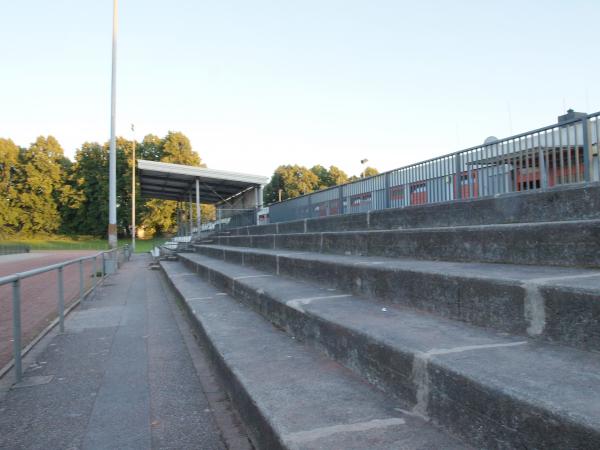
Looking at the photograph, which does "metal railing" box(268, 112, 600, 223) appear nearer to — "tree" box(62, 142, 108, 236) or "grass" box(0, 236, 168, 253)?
"grass" box(0, 236, 168, 253)

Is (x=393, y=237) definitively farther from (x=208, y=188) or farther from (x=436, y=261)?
(x=208, y=188)

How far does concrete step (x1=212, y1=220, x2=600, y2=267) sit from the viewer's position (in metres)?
2.47

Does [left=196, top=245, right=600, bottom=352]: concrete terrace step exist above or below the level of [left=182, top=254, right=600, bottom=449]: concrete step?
above

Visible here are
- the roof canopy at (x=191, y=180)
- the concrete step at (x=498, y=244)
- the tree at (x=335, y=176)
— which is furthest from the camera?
the tree at (x=335, y=176)

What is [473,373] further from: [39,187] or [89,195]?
[39,187]

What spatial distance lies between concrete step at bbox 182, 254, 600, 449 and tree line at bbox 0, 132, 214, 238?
57.8 metres

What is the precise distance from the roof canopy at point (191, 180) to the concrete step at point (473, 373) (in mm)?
17777

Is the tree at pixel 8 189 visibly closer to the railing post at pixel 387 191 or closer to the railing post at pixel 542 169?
the railing post at pixel 387 191

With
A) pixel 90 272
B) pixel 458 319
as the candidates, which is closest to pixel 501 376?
pixel 458 319

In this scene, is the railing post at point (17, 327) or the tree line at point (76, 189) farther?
the tree line at point (76, 189)

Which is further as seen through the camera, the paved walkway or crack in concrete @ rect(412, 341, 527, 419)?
the paved walkway

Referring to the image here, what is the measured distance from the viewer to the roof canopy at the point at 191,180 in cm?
1958

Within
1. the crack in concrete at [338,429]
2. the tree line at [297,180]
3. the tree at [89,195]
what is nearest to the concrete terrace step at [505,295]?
the crack in concrete at [338,429]

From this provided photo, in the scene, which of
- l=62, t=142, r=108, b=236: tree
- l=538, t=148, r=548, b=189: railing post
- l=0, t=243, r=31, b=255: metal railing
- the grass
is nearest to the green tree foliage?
the grass
